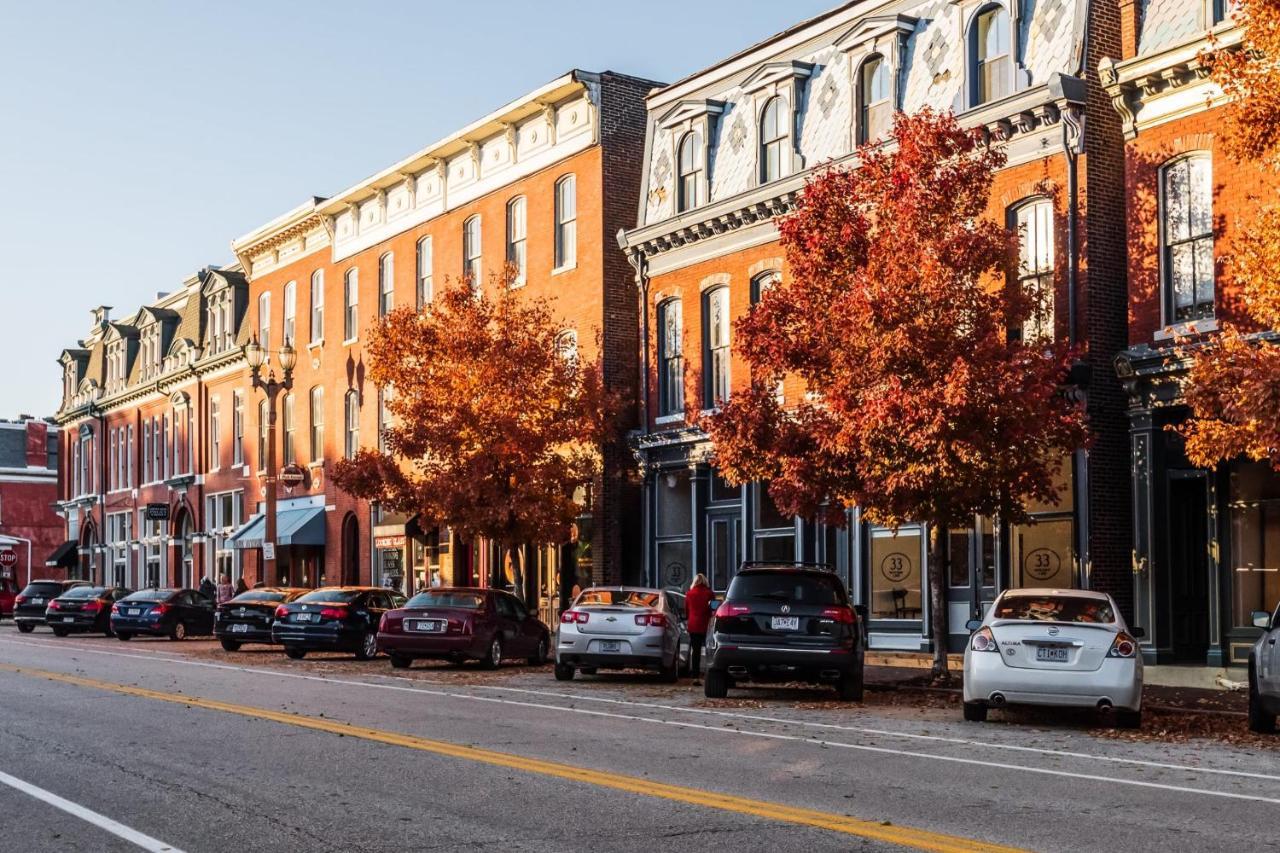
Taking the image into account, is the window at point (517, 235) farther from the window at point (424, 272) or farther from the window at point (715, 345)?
the window at point (715, 345)

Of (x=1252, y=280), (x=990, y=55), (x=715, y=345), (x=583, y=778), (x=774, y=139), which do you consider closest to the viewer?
(x=583, y=778)

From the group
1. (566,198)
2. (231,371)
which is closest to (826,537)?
(566,198)

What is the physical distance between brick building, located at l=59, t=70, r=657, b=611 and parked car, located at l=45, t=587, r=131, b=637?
6.59 meters

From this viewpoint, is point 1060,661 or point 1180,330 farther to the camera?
point 1180,330

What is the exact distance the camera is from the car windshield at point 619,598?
23078mm

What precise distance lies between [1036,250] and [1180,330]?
317 cm

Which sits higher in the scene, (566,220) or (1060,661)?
(566,220)

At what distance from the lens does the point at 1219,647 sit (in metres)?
22.0

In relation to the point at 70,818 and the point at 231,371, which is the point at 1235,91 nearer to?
the point at 70,818

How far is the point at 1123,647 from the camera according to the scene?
1579 cm

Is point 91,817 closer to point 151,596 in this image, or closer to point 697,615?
point 697,615

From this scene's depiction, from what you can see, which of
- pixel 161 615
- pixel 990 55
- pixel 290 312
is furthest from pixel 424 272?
pixel 990 55

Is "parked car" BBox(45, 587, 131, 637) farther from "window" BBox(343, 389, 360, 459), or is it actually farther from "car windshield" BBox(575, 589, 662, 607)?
"car windshield" BBox(575, 589, 662, 607)

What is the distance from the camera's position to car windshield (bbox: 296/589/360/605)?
2889cm
